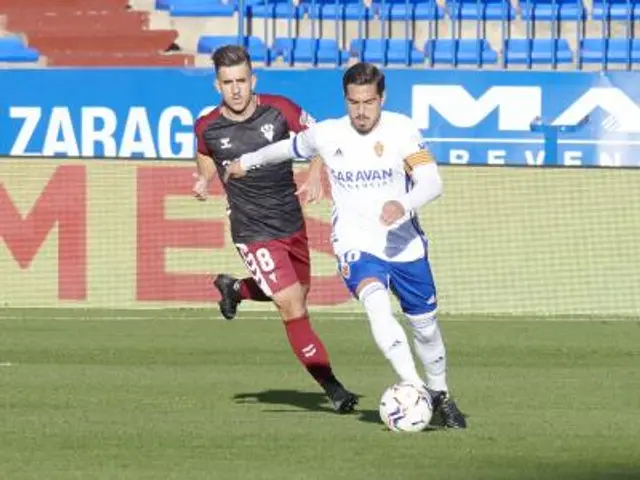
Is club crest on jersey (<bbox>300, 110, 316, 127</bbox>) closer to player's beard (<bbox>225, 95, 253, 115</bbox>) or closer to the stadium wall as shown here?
player's beard (<bbox>225, 95, 253, 115</bbox>)

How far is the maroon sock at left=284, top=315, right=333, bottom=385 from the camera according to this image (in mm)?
10555

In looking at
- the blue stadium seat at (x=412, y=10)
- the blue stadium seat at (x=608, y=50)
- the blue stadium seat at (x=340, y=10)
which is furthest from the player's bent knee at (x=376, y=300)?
the blue stadium seat at (x=340, y=10)

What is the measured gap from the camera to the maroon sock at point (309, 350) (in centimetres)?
1055

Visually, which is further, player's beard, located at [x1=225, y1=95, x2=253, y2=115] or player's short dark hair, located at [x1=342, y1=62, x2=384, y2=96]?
player's beard, located at [x1=225, y1=95, x2=253, y2=115]

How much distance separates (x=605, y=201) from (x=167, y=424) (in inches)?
318

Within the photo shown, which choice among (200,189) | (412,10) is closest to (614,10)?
(412,10)

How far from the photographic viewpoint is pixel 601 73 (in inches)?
904

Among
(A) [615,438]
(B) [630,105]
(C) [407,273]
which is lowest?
(A) [615,438]

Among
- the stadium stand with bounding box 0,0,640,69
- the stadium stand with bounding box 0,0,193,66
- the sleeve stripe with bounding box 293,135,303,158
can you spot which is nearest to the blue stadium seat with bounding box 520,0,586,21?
the stadium stand with bounding box 0,0,640,69

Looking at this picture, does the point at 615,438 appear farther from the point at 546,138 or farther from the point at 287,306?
the point at 546,138

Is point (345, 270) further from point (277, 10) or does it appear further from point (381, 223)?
point (277, 10)

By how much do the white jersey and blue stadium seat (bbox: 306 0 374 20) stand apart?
15.2m

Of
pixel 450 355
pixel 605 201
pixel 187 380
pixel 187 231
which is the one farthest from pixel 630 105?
pixel 187 380

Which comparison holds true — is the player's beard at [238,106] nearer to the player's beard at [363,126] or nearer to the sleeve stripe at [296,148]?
the sleeve stripe at [296,148]
